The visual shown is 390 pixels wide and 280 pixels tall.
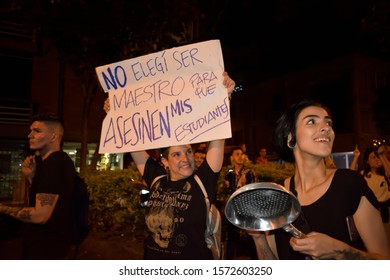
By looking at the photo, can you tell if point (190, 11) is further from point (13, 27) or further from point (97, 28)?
point (13, 27)

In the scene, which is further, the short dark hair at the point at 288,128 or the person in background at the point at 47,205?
the person in background at the point at 47,205

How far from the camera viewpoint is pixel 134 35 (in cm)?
773

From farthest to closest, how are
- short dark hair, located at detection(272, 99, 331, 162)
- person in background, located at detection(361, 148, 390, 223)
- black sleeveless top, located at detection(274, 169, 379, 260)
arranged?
person in background, located at detection(361, 148, 390, 223), short dark hair, located at detection(272, 99, 331, 162), black sleeveless top, located at detection(274, 169, 379, 260)

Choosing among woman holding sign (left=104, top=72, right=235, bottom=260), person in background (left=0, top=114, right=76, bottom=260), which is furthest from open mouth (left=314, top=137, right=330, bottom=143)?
person in background (left=0, top=114, right=76, bottom=260)

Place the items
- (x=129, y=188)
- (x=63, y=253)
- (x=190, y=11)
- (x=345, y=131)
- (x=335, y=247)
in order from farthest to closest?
(x=345, y=131) < (x=190, y=11) < (x=129, y=188) < (x=63, y=253) < (x=335, y=247)

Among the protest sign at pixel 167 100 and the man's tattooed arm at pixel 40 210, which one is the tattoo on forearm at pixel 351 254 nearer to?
the protest sign at pixel 167 100

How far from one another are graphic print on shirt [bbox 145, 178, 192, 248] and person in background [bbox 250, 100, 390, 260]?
57 centimetres

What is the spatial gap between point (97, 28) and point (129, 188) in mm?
3838

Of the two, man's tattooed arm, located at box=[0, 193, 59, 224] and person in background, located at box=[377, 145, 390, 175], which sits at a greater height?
person in background, located at box=[377, 145, 390, 175]

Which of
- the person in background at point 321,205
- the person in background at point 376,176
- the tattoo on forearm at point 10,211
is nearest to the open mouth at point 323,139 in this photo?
the person in background at point 321,205

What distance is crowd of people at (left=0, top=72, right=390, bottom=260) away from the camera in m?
1.71

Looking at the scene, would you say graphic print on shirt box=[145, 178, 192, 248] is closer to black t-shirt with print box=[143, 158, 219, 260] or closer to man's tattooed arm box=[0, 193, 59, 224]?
black t-shirt with print box=[143, 158, 219, 260]

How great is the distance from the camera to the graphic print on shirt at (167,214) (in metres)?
2.23
